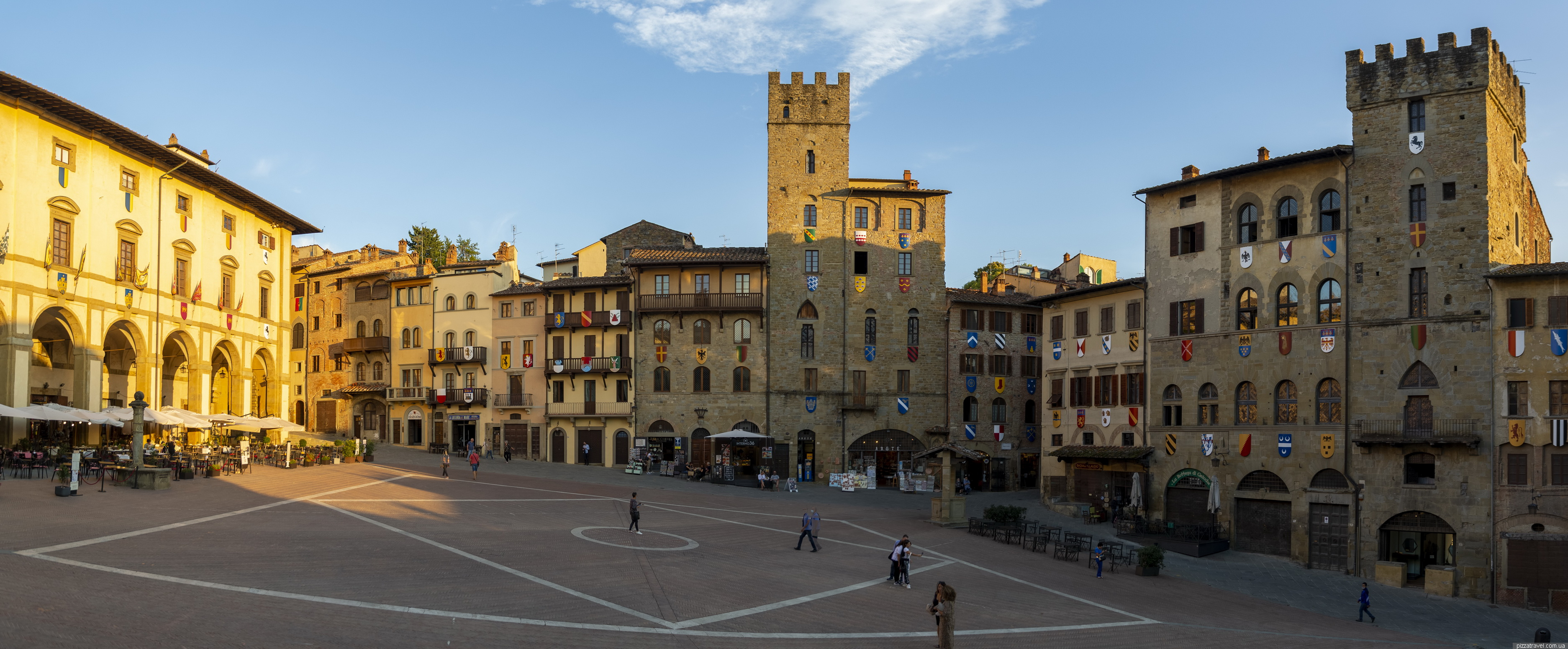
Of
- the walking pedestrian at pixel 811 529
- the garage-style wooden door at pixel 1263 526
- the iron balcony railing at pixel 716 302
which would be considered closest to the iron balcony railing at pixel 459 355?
the iron balcony railing at pixel 716 302

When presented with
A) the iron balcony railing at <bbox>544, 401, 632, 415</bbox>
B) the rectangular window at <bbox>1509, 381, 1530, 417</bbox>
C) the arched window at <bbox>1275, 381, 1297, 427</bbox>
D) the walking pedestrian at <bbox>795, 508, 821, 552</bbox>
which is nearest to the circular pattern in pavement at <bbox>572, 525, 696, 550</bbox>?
the walking pedestrian at <bbox>795, 508, 821, 552</bbox>

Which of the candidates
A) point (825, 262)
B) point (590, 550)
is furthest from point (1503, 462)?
point (825, 262)

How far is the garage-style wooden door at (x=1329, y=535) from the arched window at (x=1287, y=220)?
11.0m

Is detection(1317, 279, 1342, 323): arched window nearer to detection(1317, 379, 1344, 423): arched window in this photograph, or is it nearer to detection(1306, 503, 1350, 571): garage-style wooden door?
detection(1317, 379, 1344, 423): arched window

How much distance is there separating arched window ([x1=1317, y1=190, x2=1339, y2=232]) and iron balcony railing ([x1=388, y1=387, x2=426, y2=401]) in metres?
53.8

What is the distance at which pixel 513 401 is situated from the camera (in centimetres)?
6875

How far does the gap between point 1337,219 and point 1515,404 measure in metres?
9.32

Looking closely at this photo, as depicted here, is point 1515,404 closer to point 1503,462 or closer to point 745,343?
point 1503,462

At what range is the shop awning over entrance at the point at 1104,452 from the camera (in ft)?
155

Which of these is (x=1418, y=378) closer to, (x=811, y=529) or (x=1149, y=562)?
(x=1149, y=562)

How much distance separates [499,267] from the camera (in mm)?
70438

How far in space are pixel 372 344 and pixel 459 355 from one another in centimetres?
774

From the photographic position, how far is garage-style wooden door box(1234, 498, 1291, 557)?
42406 millimetres

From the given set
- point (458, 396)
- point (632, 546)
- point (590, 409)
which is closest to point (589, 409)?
point (590, 409)
